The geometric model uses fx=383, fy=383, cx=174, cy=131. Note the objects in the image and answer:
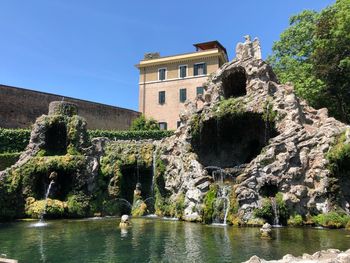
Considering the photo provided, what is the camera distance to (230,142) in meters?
32.9

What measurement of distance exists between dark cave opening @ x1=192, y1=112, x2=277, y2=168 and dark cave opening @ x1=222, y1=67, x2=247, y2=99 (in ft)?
9.83

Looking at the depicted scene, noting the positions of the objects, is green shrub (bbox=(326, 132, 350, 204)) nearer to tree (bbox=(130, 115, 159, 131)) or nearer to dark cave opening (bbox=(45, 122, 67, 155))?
dark cave opening (bbox=(45, 122, 67, 155))

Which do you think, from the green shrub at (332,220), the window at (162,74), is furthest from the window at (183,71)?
the green shrub at (332,220)

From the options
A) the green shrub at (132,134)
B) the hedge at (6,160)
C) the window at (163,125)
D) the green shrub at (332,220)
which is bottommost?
the green shrub at (332,220)

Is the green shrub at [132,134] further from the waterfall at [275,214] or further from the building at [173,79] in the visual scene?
the waterfall at [275,214]

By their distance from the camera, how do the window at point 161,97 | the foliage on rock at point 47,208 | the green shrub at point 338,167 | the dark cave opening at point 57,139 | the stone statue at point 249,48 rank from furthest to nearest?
the window at point 161,97, the stone statue at point 249,48, the dark cave opening at point 57,139, the foliage on rock at point 47,208, the green shrub at point 338,167

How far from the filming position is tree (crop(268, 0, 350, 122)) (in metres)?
33.7

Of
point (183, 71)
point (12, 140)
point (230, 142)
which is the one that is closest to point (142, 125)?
point (183, 71)

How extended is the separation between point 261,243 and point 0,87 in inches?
1450

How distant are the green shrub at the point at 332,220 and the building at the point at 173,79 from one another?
37810 millimetres

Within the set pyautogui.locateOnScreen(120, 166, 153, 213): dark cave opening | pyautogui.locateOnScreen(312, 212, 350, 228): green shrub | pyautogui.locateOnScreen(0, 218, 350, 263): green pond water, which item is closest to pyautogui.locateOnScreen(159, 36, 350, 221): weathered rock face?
pyautogui.locateOnScreen(312, 212, 350, 228): green shrub

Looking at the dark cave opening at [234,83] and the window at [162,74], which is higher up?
the window at [162,74]

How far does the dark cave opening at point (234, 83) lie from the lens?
31.7 meters

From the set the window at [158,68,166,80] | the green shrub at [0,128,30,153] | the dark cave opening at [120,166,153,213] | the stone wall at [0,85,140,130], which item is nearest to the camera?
the dark cave opening at [120,166,153,213]
